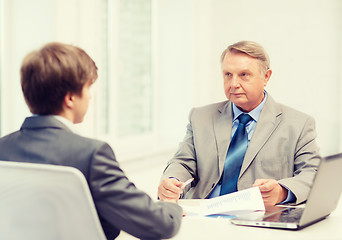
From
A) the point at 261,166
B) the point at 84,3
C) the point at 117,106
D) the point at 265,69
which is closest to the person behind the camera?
the point at 261,166

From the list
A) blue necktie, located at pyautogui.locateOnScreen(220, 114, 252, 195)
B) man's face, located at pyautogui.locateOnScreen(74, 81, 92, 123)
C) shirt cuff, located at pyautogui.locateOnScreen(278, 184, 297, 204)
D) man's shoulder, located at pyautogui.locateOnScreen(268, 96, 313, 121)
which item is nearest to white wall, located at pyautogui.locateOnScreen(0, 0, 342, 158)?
man's shoulder, located at pyautogui.locateOnScreen(268, 96, 313, 121)

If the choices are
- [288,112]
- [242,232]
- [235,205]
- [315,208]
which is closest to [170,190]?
[235,205]

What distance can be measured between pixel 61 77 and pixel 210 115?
55.9 inches

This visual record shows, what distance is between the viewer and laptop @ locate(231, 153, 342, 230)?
1.60 m

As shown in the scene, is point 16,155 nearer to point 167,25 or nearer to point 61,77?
point 61,77

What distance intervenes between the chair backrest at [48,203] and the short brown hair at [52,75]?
0.19m

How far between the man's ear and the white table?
1.67 ft

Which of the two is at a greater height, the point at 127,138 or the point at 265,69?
the point at 265,69

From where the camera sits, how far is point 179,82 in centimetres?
451

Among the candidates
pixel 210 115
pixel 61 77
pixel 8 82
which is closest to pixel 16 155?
pixel 61 77

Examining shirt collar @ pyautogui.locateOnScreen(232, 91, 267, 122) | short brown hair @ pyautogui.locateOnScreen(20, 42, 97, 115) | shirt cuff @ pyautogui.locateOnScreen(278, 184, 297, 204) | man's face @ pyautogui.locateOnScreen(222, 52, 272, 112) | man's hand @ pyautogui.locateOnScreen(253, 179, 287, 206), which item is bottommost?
shirt cuff @ pyautogui.locateOnScreen(278, 184, 297, 204)

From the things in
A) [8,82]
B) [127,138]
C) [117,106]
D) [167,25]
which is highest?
[167,25]

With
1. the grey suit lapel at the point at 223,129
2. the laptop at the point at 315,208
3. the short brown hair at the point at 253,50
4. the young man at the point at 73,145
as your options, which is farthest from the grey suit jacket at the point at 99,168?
the short brown hair at the point at 253,50

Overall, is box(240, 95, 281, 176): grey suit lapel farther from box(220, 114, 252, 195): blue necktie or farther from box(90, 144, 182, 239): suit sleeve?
box(90, 144, 182, 239): suit sleeve
